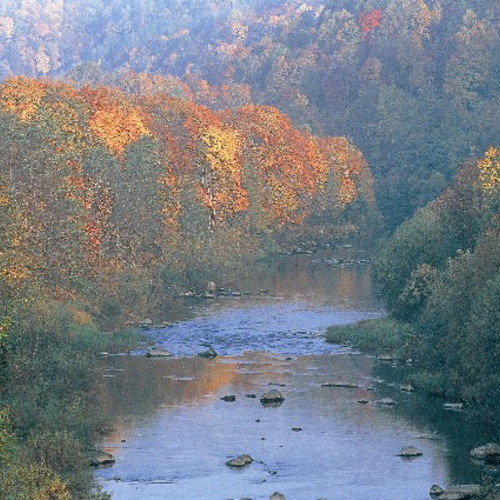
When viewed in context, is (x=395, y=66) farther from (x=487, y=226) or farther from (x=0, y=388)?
(x=0, y=388)

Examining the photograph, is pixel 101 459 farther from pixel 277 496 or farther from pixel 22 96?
pixel 22 96

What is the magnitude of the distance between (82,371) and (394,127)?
4578 inches

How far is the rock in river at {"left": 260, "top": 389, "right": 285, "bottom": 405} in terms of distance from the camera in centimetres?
6475

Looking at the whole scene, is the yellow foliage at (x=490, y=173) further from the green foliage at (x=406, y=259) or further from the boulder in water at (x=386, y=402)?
the boulder in water at (x=386, y=402)

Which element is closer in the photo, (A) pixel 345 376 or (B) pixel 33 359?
(B) pixel 33 359

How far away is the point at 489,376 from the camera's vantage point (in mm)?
57094

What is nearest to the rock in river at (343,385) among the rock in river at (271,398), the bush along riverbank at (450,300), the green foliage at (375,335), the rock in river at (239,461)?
the bush along riverbank at (450,300)

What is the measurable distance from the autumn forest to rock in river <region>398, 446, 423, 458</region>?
4.31 metres

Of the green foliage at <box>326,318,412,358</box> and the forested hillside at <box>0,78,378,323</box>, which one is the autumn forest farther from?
the green foliage at <box>326,318,412,358</box>

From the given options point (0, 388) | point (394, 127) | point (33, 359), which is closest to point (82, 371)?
point (33, 359)

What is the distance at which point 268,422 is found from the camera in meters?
61.1

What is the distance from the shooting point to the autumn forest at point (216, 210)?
5831 cm

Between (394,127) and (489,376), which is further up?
(394,127)

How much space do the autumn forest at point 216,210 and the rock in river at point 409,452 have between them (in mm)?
4306
